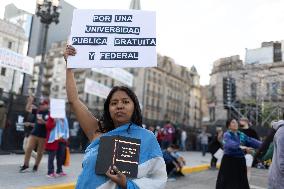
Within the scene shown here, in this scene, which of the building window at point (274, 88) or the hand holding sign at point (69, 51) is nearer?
the hand holding sign at point (69, 51)

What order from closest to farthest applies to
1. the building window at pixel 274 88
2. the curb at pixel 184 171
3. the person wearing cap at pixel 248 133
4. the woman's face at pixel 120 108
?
the woman's face at pixel 120 108 → the curb at pixel 184 171 → the person wearing cap at pixel 248 133 → the building window at pixel 274 88

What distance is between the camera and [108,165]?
2.10m

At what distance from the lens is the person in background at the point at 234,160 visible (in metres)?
5.84

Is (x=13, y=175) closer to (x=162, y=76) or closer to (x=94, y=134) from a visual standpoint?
(x=94, y=134)

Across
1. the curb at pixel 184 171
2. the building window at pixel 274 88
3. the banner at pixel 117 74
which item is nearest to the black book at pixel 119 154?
the curb at pixel 184 171

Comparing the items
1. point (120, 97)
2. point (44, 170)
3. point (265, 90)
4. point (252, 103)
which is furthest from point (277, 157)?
point (252, 103)

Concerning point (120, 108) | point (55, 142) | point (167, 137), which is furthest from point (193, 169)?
point (120, 108)

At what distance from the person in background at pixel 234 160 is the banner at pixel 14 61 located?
8.39 metres

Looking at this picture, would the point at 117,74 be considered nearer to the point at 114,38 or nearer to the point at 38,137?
the point at 38,137

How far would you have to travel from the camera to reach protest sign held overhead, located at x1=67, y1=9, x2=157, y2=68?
10.1 feet

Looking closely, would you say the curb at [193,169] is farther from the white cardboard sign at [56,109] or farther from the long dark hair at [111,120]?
the long dark hair at [111,120]

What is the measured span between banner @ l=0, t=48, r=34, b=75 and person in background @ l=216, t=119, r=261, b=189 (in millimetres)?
8392

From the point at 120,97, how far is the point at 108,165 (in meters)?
0.52

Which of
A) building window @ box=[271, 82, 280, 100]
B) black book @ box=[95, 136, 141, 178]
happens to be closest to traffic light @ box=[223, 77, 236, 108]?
building window @ box=[271, 82, 280, 100]
